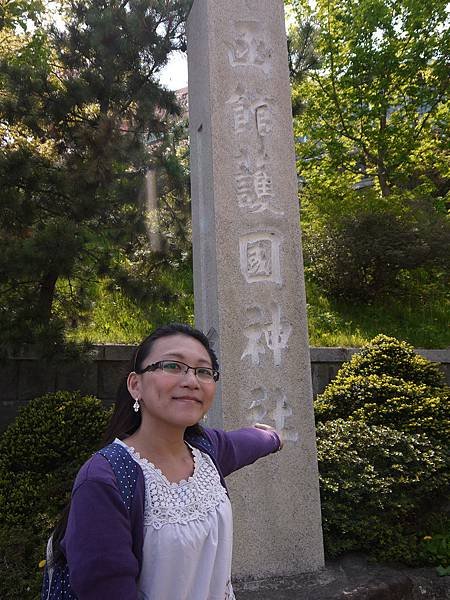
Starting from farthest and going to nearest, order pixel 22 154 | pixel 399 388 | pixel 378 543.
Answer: pixel 22 154, pixel 399 388, pixel 378 543

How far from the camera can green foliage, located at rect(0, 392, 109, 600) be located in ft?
11.9

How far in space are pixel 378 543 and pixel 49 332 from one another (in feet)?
9.85

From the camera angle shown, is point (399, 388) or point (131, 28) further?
point (131, 28)

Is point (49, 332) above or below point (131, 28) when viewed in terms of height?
below

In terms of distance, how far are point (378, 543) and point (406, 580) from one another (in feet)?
1.16

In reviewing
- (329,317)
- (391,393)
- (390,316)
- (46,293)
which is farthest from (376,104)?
(46,293)

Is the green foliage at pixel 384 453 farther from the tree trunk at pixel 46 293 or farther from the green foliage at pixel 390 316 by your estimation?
the tree trunk at pixel 46 293

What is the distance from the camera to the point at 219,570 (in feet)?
4.27

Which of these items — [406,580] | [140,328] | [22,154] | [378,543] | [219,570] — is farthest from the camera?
[140,328]

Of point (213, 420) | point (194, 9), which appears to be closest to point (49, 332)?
point (213, 420)

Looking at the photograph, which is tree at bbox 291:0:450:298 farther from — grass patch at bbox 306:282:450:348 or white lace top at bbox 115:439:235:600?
white lace top at bbox 115:439:235:600

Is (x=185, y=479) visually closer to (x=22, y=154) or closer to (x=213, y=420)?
(x=213, y=420)

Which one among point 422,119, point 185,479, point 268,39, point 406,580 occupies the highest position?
point 422,119

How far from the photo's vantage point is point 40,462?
14.3 ft
